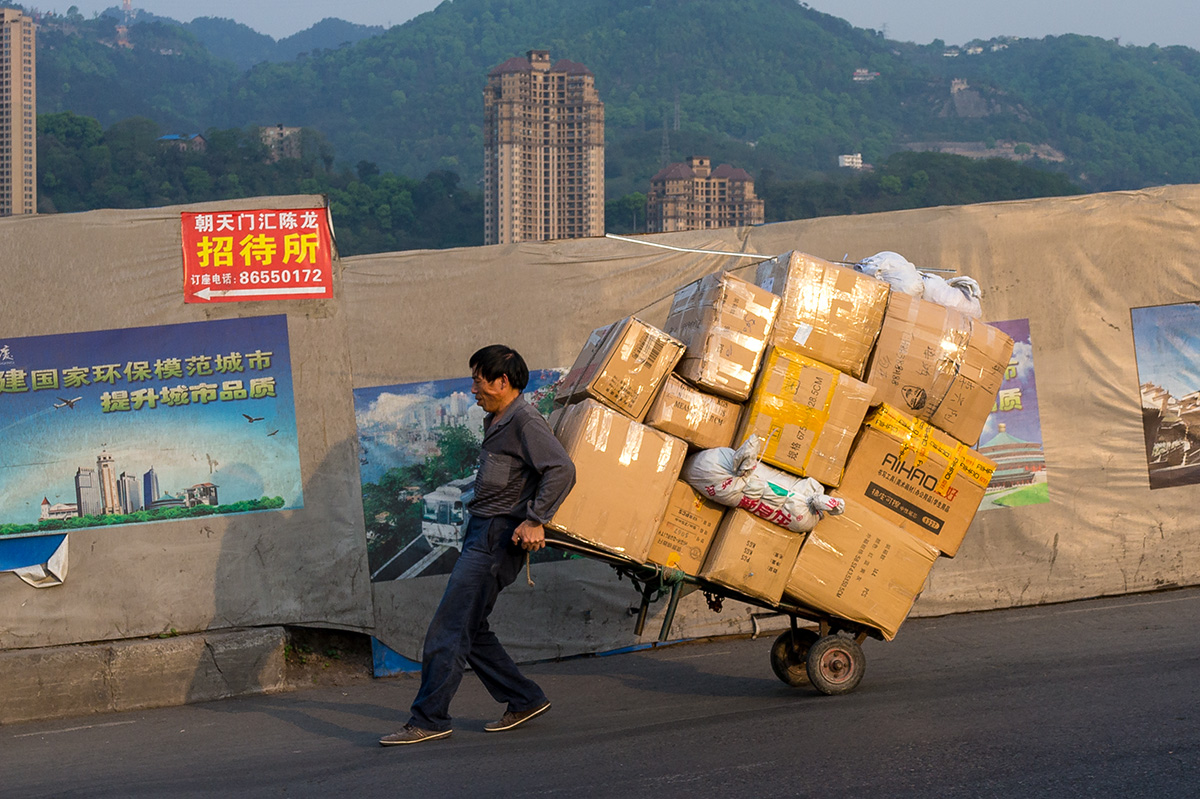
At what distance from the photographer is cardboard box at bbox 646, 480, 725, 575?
16.2 feet

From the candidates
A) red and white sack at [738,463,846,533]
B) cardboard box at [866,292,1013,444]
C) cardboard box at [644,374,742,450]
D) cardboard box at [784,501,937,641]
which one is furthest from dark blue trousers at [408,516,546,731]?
cardboard box at [866,292,1013,444]

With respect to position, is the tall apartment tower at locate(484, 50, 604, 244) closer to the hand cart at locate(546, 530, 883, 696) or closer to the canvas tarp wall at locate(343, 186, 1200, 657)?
the canvas tarp wall at locate(343, 186, 1200, 657)

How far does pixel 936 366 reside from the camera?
5.16 meters

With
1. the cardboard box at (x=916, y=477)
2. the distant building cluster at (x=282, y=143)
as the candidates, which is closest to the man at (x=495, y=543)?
the cardboard box at (x=916, y=477)

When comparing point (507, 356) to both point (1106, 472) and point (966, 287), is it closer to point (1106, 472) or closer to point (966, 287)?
point (966, 287)

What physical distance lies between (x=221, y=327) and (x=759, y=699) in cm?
379

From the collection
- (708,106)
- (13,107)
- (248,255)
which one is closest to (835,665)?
(248,255)

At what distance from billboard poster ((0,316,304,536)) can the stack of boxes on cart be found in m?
2.32

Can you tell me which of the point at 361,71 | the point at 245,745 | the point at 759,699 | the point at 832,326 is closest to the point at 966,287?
the point at 832,326

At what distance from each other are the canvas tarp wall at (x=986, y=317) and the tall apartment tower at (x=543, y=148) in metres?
129

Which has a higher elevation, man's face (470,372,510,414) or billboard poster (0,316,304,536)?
man's face (470,372,510,414)

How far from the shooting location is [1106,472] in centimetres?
752

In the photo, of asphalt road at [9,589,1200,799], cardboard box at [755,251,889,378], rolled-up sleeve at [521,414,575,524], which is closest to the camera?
asphalt road at [9,589,1200,799]

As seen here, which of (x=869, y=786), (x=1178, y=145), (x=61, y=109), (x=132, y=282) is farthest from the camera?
(x=61, y=109)
